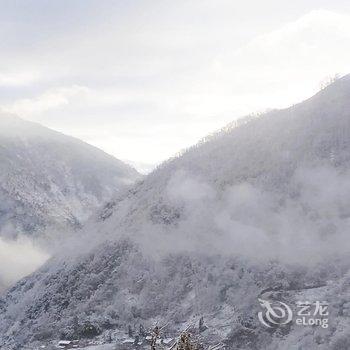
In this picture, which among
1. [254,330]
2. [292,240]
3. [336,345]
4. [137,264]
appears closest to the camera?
[336,345]

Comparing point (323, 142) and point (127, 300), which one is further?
Result: point (323, 142)

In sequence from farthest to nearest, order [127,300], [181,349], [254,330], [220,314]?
[127,300], [220,314], [254,330], [181,349]

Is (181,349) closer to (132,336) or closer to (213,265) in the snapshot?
(132,336)

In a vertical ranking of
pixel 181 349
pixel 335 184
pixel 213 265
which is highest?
pixel 181 349

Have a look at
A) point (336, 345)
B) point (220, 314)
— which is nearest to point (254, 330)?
point (220, 314)

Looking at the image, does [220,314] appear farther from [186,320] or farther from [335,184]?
[335,184]

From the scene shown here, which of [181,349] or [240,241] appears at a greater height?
[181,349]

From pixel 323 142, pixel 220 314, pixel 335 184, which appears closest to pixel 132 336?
pixel 220 314

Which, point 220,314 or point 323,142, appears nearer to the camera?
point 220,314

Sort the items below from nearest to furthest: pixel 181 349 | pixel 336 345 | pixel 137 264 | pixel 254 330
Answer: pixel 181 349, pixel 336 345, pixel 254 330, pixel 137 264
